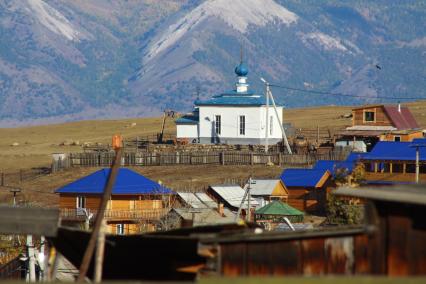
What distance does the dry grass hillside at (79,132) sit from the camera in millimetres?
91000

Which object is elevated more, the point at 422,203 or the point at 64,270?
the point at 422,203

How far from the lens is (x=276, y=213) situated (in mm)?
54344

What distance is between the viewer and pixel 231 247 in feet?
52.0

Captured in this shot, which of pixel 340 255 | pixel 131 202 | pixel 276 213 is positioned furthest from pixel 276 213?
pixel 340 255

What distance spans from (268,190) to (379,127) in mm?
21339

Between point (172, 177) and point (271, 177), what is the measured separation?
5.11 meters

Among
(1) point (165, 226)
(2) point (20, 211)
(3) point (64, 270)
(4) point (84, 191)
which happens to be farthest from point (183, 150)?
(2) point (20, 211)

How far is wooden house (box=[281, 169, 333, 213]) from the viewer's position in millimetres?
61719

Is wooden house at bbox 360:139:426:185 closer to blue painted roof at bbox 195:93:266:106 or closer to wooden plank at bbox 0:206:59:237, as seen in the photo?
blue painted roof at bbox 195:93:266:106

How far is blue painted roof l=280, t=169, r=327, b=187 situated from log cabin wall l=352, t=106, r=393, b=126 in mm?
17334

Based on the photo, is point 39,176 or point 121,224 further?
point 39,176

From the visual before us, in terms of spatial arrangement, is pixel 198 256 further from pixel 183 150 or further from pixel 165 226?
pixel 183 150

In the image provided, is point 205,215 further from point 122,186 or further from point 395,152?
point 395,152

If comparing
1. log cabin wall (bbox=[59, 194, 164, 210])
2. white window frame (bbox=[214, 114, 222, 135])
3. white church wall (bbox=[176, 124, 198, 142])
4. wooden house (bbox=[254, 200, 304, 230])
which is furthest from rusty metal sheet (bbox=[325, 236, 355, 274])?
white church wall (bbox=[176, 124, 198, 142])
